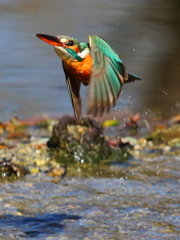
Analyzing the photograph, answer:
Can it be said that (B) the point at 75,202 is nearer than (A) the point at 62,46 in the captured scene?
No

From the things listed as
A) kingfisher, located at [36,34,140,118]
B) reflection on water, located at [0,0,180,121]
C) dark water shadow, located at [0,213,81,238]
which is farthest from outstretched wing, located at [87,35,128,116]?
reflection on water, located at [0,0,180,121]

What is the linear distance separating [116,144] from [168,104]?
1896mm

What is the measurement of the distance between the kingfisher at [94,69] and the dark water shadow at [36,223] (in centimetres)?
96

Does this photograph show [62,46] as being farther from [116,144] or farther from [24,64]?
[24,64]

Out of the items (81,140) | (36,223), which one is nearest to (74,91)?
(36,223)

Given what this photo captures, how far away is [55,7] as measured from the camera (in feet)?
36.4

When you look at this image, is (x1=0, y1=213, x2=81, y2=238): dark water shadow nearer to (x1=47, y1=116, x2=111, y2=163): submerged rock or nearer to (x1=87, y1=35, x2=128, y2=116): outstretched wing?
(x1=87, y1=35, x2=128, y2=116): outstretched wing

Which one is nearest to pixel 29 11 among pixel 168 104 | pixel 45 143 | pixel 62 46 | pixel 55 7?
pixel 55 7

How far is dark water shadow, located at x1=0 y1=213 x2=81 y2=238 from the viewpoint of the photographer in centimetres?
343

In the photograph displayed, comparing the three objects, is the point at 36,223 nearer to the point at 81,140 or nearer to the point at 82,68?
the point at 82,68

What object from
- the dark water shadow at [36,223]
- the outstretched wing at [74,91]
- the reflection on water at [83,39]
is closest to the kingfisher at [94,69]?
the outstretched wing at [74,91]

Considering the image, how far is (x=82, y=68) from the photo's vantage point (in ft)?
9.01

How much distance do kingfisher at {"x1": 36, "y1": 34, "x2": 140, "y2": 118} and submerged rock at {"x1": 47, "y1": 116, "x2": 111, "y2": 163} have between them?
1.98m

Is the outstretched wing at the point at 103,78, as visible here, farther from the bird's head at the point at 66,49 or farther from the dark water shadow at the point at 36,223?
the dark water shadow at the point at 36,223
